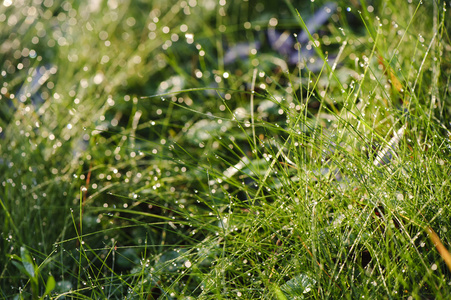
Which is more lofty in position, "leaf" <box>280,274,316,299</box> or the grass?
the grass

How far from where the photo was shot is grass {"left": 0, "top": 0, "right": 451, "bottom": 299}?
89 centimetres

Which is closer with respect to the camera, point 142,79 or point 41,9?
point 142,79

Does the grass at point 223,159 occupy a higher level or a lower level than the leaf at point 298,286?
higher

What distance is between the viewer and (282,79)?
1.80 m

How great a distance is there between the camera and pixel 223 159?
97 centimetres

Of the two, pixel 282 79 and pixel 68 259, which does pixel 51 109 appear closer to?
pixel 68 259

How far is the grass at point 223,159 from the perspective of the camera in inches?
35.0

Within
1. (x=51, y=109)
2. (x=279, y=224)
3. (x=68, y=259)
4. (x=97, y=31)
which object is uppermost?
(x=97, y=31)

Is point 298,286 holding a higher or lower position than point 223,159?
lower

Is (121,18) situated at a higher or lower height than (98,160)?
higher

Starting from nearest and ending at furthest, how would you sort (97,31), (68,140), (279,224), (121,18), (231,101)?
(279,224), (68,140), (231,101), (97,31), (121,18)

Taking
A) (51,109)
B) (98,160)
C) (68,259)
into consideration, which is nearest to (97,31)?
(51,109)

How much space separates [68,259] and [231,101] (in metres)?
0.88

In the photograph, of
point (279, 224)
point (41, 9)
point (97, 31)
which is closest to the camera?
point (279, 224)
